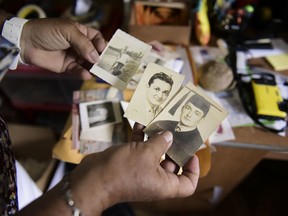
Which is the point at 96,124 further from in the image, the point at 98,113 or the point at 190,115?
the point at 190,115

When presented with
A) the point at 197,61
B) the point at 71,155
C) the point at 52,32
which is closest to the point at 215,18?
the point at 197,61

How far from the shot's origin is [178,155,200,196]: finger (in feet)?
1.74

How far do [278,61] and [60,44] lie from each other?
866 millimetres

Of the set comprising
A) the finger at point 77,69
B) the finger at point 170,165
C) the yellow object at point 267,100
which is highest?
the finger at point 77,69

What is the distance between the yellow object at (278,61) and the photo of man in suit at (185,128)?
54 cm

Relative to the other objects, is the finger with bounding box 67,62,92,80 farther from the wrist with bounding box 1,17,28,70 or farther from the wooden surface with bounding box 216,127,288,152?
the wooden surface with bounding box 216,127,288,152

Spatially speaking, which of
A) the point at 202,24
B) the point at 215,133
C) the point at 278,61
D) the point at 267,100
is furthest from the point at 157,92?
the point at 278,61

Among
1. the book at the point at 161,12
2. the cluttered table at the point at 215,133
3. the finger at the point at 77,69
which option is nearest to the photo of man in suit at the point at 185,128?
the cluttered table at the point at 215,133

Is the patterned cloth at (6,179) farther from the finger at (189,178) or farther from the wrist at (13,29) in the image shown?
the finger at (189,178)

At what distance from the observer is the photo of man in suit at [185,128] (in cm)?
60

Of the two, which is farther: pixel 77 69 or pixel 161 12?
pixel 161 12

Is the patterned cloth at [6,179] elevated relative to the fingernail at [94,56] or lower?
lower

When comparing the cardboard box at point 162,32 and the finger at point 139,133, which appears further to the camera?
the cardboard box at point 162,32

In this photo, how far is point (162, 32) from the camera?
1006mm
